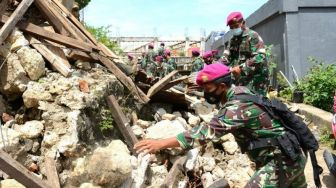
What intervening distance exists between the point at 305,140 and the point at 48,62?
327cm

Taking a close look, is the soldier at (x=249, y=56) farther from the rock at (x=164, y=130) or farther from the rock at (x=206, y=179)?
the rock at (x=206, y=179)

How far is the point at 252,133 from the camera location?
3.27 metres

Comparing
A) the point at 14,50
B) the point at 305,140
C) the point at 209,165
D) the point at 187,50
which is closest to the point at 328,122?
the point at 209,165

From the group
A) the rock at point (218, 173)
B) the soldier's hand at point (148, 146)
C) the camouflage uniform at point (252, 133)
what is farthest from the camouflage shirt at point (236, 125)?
the rock at point (218, 173)

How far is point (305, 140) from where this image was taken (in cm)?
331

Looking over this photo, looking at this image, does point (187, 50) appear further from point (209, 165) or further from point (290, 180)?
point (290, 180)

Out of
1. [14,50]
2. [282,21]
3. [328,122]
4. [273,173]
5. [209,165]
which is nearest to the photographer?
[273,173]

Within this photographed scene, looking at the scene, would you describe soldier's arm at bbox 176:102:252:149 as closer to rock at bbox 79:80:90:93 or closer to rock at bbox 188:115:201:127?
rock at bbox 79:80:90:93

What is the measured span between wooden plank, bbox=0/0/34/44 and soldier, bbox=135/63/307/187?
2.84 meters

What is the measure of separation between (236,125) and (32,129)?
2.64 meters

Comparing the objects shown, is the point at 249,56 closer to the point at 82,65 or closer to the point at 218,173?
the point at 218,173

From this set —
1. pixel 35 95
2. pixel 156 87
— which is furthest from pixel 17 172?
pixel 156 87

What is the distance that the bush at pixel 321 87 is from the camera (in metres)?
8.88

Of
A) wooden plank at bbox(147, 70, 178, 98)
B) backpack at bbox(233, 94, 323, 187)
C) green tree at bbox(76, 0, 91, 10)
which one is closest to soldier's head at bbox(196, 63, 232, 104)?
backpack at bbox(233, 94, 323, 187)
